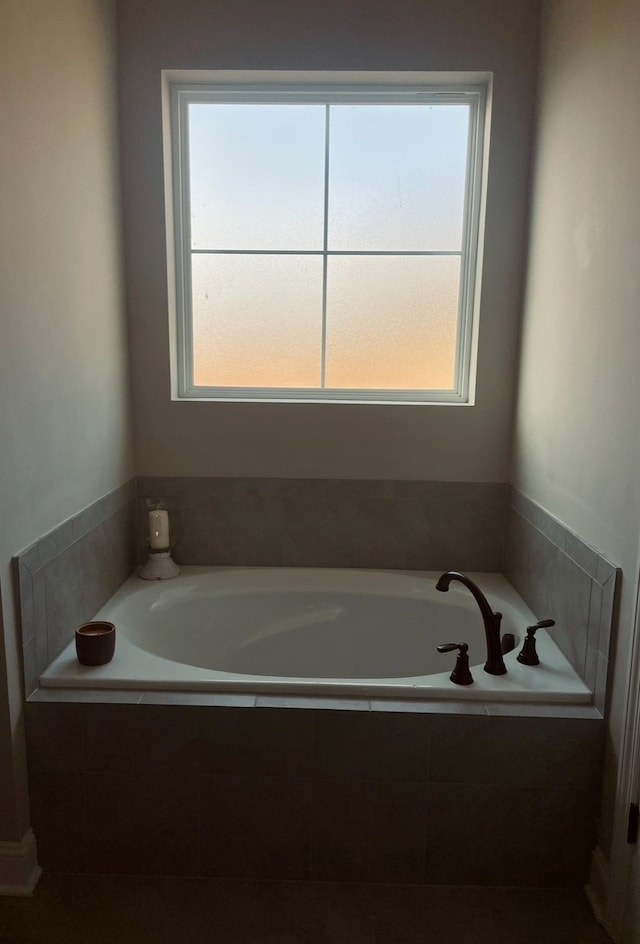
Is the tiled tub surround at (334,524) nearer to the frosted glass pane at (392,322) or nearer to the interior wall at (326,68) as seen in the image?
the interior wall at (326,68)

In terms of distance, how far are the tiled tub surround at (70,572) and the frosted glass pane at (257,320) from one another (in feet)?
1.98

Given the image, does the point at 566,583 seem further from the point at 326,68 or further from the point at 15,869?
the point at 326,68

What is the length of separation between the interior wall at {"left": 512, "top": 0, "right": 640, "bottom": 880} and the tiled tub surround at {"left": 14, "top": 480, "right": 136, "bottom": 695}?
4.78 feet

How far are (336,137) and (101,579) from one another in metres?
1.82

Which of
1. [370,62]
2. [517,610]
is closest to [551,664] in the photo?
[517,610]

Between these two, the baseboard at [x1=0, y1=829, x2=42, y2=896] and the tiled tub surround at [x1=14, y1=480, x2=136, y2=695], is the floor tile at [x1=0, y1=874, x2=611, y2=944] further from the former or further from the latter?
the tiled tub surround at [x1=14, y1=480, x2=136, y2=695]

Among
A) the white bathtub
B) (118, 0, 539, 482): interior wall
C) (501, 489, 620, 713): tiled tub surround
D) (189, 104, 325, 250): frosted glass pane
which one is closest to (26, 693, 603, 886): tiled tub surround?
(501, 489, 620, 713): tiled tub surround

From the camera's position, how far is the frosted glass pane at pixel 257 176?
2.51m

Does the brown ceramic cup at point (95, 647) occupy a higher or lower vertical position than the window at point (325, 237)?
lower

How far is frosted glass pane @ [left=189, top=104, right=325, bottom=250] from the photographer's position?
2.51 m

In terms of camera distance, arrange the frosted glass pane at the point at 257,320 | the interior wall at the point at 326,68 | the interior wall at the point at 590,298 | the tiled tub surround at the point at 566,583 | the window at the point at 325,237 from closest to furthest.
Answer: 1. the interior wall at the point at 590,298
2. the tiled tub surround at the point at 566,583
3. the interior wall at the point at 326,68
4. the window at the point at 325,237
5. the frosted glass pane at the point at 257,320

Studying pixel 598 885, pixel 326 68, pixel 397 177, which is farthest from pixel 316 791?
pixel 326 68

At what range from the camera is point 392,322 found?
8.55 ft

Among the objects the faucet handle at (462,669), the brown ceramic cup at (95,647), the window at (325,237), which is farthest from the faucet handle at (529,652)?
the brown ceramic cup at (95,647)
